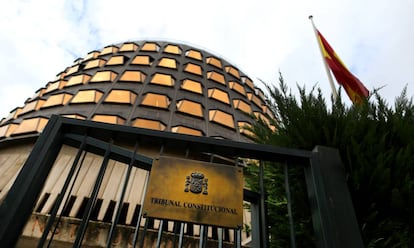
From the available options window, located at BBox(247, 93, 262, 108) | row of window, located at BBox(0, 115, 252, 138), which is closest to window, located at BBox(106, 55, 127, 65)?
row of window, located at BBox(0, 115, 252, 138)

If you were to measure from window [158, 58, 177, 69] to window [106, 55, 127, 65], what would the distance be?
3129 mm

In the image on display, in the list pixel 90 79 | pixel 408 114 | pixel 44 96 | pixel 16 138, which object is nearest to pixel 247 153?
pixel 408 114

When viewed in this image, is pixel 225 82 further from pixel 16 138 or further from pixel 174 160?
pixel 174 160

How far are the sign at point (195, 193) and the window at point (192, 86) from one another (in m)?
18.7

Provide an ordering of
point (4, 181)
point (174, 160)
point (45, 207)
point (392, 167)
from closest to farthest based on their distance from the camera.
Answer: point (174, 160)
point (392, 167)
point (45, 207)
point (4, 181)

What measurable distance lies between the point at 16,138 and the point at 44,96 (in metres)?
6.81

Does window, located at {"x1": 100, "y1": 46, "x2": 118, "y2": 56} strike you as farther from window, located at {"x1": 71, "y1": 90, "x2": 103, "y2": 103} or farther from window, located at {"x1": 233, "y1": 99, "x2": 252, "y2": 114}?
window, located at {"x1": 233, "y1": 99, "x2": 252, "y2": 114}

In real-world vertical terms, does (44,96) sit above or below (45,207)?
above

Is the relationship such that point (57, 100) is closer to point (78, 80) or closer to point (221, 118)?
point (78, 80)

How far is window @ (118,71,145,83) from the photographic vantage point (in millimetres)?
20125

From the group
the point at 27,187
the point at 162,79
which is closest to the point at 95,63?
the point at 162,79

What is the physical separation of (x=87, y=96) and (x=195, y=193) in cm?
1783

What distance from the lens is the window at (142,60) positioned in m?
22.9

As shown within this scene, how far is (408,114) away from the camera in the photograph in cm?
317
